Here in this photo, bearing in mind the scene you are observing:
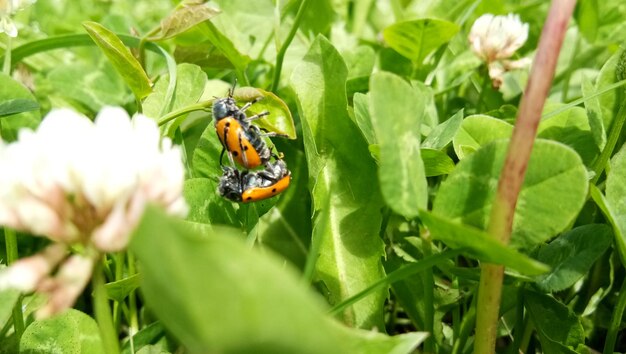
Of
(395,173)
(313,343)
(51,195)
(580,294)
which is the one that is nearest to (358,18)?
(580,294)

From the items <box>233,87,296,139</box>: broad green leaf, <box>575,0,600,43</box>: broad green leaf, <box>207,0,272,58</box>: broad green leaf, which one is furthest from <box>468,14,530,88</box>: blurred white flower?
<box>233,87,296,139</box>: broad green leaf

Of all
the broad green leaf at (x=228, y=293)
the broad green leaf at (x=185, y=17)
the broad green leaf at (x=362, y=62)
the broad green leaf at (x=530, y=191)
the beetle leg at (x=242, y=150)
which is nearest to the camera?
the broad green leaf at (x=228, y=293)

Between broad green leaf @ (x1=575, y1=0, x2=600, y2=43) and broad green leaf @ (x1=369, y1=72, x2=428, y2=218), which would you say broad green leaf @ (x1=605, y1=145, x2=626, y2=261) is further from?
broad green leaf @ (x1=575, y1=0, x2=600, y2=43)

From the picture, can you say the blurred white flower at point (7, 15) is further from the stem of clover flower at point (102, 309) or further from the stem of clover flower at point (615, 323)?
the stem of clover flower at point (615, 323)

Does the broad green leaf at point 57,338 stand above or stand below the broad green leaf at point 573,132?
below

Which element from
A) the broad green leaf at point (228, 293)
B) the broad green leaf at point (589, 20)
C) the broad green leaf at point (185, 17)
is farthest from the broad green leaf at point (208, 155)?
the broad green leaf at point (589, 20)

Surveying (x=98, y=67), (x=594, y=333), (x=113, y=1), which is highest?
(x=113, y=1)

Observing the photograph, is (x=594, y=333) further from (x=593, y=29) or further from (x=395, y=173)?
(x=593, y=29)
